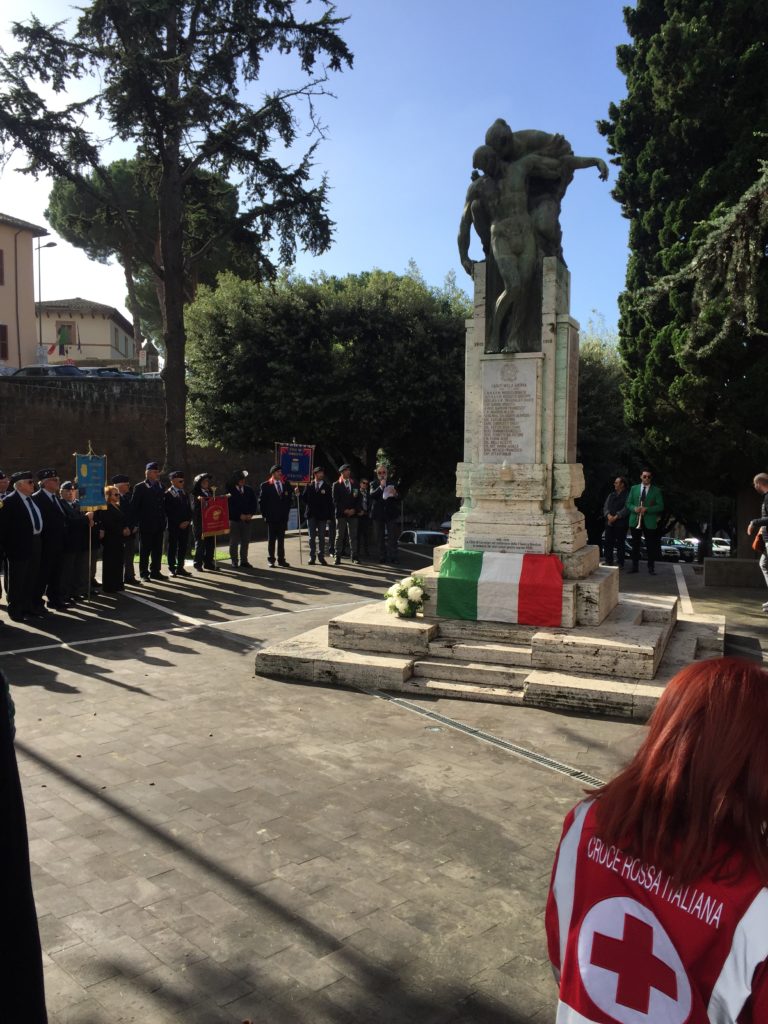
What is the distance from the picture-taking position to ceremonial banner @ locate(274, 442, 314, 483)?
1552cm

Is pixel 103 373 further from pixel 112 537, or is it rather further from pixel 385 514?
pixel 112 537

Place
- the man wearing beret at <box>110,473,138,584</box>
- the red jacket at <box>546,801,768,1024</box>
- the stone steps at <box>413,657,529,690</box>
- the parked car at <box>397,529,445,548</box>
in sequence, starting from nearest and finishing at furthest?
the red jacket at <box>546,801,768,1024</box> < the stone steps at <box>413,657,529,690</box> < the man wearing beret at <box>110,473,138,584</box> < the parked car at <box>397,529,445,548</box>

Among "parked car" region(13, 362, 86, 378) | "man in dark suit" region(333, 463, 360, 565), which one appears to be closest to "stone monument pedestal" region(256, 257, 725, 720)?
"man in dark suit" region(333, 463, 360, 565)

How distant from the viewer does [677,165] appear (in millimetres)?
14492

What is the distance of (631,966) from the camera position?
1453 millimetres

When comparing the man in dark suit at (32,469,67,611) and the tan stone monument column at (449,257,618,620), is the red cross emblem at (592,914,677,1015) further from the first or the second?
the man in dark suit at (32,469,67,611)

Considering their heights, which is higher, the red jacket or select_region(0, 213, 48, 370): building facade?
select_region(0, 213, 48, 370): building facade

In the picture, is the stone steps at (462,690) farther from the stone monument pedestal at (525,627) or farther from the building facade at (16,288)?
the building facade at (16,288)

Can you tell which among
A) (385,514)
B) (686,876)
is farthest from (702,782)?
(385,514)

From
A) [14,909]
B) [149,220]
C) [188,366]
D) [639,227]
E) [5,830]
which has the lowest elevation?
[14,909]

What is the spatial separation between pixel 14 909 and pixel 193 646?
24.9ft

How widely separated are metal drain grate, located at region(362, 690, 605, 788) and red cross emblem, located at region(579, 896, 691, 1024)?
3.71 metres

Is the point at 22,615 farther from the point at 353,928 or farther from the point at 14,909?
the point at 14,909

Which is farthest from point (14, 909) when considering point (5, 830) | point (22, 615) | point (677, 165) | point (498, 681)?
point (677, 165)
